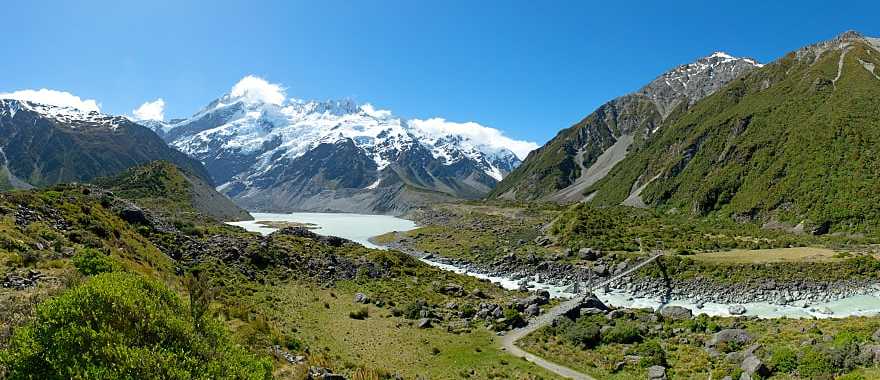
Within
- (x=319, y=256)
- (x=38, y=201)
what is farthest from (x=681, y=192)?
(x=38, y=201)

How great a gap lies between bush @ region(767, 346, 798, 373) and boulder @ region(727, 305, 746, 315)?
27.1 metres

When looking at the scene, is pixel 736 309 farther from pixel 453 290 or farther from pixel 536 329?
pixel 453 290

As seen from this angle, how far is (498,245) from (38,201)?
84400 millimetres

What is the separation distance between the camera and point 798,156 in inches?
5162

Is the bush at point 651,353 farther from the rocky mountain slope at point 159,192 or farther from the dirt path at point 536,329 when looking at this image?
the rocky mountain slope at point 159,192

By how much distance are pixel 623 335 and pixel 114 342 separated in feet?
117

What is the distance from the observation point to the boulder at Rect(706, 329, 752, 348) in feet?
118

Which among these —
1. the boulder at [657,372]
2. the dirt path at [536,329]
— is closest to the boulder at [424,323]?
the dirt path at [536,329]

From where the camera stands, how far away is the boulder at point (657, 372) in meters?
31.9

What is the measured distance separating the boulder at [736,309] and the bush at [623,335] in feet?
68.7

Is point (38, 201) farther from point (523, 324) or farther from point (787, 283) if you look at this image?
point (787, 283)

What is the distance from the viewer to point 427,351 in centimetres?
3959

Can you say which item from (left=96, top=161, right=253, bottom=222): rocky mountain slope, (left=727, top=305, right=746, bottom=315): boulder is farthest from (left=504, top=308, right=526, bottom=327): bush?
(left=96, top=161, right=253, bottom=222): rocky mountain slope

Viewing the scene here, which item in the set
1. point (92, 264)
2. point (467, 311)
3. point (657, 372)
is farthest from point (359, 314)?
point (657, 372)
